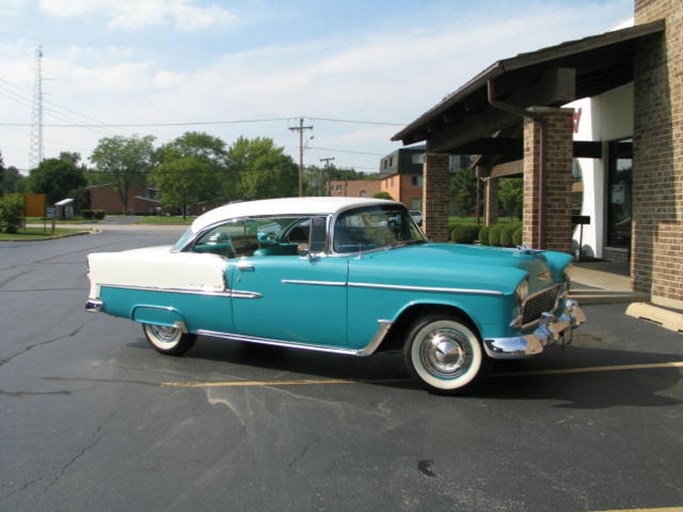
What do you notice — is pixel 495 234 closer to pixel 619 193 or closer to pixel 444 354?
pixel 619 193

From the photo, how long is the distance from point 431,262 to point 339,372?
4.94ft

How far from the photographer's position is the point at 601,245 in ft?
46.0

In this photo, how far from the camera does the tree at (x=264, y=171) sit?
318ft

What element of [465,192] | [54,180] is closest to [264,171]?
[54,180]

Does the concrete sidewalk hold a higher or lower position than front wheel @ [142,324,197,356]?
higher

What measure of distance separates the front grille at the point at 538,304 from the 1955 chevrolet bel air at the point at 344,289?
0.02 metres

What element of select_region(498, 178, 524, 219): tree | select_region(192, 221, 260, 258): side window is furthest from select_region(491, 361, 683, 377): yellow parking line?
select_region(498, 178, 524, 219): tree

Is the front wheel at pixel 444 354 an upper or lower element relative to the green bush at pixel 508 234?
lower

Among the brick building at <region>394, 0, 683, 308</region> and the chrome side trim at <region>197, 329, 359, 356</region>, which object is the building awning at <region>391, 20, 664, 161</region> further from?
the chrome side trim at <region>197, 329, 359, 356</region>

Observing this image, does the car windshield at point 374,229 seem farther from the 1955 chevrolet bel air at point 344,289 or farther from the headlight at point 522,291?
the headlight at point 522,291

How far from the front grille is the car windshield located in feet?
4.43

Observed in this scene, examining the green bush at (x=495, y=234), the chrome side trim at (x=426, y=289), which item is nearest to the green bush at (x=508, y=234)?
the green bush at (x=495, y=234)

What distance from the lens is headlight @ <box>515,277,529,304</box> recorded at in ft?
14.8

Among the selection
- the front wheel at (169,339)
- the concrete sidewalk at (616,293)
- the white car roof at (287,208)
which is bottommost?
the front wheel at (169,339)
